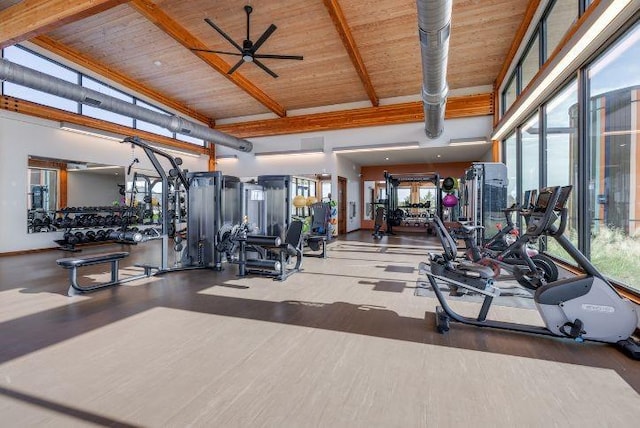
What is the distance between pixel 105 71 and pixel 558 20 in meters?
8.93

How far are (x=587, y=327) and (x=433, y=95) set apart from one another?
4.39 metres

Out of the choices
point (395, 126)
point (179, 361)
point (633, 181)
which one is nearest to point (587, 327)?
point (633, 181)

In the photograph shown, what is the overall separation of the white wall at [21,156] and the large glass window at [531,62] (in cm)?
947

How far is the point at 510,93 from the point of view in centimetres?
693

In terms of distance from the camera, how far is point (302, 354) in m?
2.13

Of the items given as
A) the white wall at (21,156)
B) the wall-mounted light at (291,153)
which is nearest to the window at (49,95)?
the white wall at (21,156)

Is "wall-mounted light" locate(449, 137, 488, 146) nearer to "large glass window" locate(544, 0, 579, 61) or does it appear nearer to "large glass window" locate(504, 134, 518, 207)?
"large glass window" locate(504, 134, 518, 207)

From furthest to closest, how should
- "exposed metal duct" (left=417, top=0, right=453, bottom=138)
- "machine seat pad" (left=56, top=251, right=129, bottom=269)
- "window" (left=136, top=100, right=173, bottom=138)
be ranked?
1. "window" (left=136, top=100, right=173, bottom=138)
2. "machine seat pad" (left=56, top=251, right=129, bottom=269)
3. "exposed metal duct" (left=417, top=0, right=453, bottom=138)

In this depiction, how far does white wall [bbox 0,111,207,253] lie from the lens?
20.3 feet

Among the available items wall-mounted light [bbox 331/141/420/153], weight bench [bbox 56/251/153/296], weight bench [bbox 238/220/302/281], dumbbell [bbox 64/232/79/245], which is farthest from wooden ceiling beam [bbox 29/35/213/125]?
weight bench [bbox 238/220/302/281]

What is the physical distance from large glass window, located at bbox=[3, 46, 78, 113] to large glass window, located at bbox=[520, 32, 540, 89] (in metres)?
8.96

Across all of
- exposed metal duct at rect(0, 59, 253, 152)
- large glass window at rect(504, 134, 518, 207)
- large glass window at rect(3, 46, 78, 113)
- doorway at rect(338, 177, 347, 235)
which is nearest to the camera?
exposed metal duct at rect(0, 59, 253, 152)

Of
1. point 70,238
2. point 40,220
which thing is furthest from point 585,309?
point 40,220

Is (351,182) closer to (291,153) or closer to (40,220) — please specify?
(291,153)
